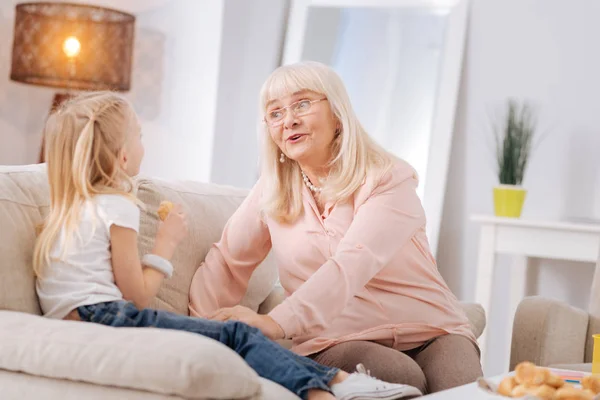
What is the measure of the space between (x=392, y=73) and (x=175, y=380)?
8.75ft

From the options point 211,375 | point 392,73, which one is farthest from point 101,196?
point 392,73

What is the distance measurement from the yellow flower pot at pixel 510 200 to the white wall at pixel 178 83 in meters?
1.25

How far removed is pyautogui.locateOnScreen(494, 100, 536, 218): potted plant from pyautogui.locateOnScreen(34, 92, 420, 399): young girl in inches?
72.2

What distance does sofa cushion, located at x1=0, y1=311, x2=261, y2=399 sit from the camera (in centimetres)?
133

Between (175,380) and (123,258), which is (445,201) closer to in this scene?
(123,258)

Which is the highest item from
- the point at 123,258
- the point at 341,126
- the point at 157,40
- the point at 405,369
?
the point at 157,40

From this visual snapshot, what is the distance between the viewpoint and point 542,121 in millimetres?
3604

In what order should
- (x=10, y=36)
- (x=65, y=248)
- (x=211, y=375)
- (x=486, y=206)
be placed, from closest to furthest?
1. (x=211, y=375)
2. (x=65, y=248)
3. (x=10, y=36)
4. (x=486, y=206)

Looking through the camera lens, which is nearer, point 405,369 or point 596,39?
point 405,369

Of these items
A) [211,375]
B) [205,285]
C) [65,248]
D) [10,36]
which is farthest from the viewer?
[10,36]

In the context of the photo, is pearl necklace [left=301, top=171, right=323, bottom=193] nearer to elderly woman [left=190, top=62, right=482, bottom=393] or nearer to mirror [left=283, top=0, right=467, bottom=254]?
elderly woman [left=190, top=62, right=482, bottom=393]

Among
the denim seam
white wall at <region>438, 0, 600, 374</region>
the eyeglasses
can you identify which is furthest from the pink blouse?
white wall at <region>438, 0, 600, 374</region>

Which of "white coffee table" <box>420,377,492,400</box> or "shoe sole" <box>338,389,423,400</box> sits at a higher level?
"white coffee table" <box>420,377,492,400</box>

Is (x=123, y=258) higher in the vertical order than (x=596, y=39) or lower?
lower
